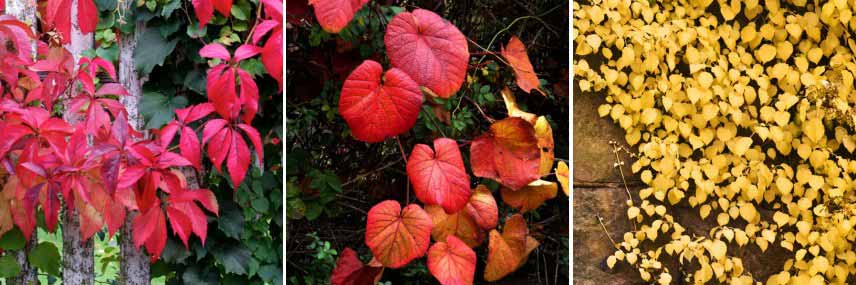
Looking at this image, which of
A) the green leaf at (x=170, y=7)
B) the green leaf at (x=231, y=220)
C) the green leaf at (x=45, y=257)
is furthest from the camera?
the green leaf at (x=45, y=257)

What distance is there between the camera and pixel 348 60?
168 cm

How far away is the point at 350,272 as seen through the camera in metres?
1.63

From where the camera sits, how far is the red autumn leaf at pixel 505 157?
5.00 feet

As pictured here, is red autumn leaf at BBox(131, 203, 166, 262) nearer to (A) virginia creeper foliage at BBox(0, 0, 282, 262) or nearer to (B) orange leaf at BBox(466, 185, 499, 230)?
(A) virginia creeper foliage at BBox(0, 0, 282, 262)

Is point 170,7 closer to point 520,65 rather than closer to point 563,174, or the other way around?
point 520,65

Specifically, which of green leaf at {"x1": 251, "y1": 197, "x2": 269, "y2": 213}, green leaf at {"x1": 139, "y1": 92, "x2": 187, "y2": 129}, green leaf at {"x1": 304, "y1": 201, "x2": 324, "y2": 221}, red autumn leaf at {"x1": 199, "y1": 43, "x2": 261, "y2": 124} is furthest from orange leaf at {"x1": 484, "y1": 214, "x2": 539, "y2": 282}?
green leaf at {"x1": 139, "y1": 92, "x2": 187, "y2": 129}

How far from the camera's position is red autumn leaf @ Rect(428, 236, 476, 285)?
147cm

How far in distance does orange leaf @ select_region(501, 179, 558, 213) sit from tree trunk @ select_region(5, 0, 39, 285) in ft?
3.83

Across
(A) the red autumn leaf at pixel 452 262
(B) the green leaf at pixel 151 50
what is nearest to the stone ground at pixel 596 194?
(A) the red autumn leaf at pixel 452 262

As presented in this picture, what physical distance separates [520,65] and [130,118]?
36.0 inches

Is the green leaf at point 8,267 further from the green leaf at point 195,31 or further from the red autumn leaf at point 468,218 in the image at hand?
the red autumn leaf at point 468,218

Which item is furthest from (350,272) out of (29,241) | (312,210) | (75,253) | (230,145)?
(29,241)

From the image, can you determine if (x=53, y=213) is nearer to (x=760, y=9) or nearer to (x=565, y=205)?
(x=565, y=205)

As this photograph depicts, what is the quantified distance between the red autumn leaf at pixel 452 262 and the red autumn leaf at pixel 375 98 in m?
0.30
